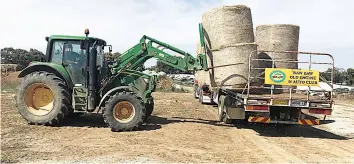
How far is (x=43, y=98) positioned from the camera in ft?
30.8

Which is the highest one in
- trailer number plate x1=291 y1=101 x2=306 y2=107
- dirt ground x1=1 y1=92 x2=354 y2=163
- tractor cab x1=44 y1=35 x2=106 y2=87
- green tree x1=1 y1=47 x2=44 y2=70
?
green tree x1=1 y1=47 x2=44 y2=70

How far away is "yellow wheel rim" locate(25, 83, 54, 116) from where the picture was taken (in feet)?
30.4

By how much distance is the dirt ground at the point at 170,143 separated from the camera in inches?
254

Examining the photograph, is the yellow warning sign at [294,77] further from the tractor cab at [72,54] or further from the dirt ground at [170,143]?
the tractor cab at [72,54]

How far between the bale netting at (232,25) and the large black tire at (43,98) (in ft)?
13.6

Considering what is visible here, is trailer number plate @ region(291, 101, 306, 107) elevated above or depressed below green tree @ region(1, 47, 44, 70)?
below

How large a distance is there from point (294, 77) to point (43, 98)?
629cm

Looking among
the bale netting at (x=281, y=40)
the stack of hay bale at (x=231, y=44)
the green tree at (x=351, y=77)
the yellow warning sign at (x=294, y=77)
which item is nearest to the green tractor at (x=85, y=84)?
the stack of hay bale at (x=231, y=44)

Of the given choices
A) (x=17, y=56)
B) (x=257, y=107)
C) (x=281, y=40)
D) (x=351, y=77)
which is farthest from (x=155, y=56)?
(x=17, y=56)

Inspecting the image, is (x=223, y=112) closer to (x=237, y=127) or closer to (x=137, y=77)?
(x=237, y=127)

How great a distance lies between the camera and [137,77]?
9789 mm

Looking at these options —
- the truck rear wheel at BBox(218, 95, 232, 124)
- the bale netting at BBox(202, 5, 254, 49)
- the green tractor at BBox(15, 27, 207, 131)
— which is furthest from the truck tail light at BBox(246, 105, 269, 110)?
the green tractor at BBox(15, 27, 207, 131)

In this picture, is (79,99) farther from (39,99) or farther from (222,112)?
(222,112)

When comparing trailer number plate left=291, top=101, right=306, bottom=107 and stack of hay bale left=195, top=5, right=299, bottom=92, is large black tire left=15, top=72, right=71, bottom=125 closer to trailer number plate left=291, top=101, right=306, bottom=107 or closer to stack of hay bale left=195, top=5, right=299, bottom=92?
stack of hay bale left=195, top=5, right=299, bottom=92
